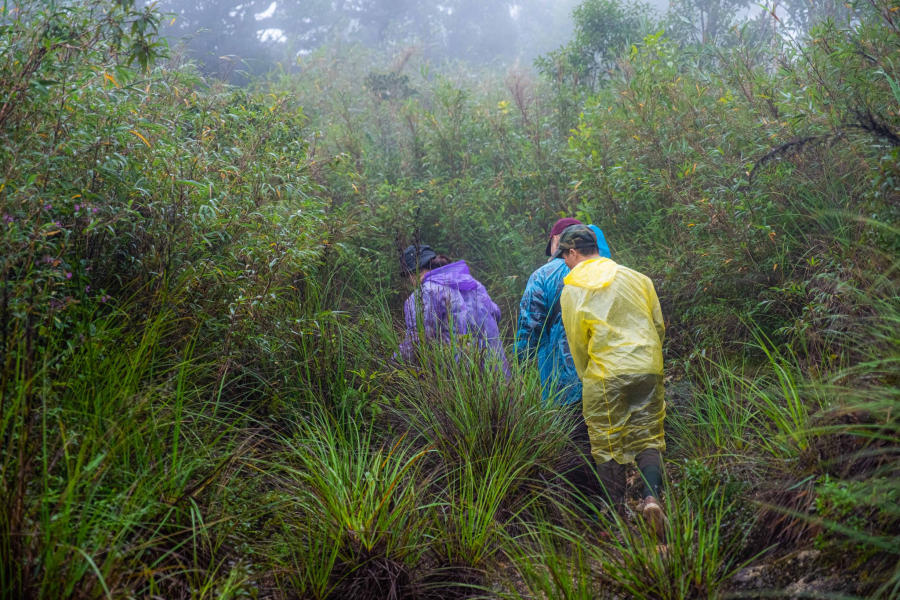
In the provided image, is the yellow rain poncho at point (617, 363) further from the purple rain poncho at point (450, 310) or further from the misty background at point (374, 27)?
the misty background at point (374, 27)

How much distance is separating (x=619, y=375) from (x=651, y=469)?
556 millimetres

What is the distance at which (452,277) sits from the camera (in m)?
5.49

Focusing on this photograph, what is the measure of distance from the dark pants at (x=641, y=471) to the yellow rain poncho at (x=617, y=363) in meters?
0.04

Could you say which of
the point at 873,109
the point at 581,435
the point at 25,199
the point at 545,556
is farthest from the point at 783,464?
the point at 25,199

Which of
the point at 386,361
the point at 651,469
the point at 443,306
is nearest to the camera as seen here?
the point at 651,469

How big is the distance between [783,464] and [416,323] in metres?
2.51

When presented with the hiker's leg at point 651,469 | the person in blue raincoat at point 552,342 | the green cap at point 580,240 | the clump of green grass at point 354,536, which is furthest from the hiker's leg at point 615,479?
the green cap at point 580,240

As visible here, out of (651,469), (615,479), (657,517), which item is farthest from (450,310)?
(657,517)

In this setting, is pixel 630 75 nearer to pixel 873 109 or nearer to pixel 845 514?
pixel 873 109

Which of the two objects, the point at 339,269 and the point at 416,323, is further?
the point at 339,269

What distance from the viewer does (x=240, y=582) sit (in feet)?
8.33

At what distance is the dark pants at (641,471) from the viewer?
375 cm

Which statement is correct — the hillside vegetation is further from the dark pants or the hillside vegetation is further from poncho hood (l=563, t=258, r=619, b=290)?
poncho hood (l=563, t=258, r=619, b=290)

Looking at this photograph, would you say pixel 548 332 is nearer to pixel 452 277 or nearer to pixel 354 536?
pixel 452 277
